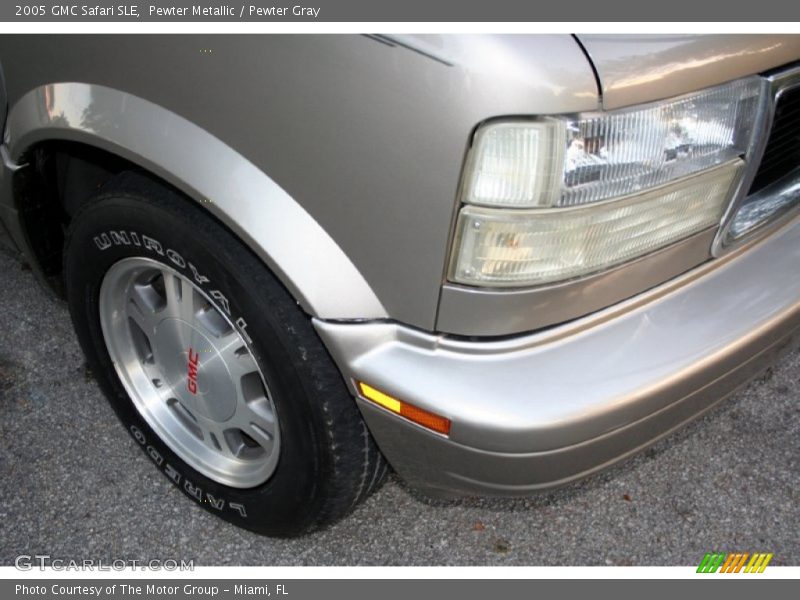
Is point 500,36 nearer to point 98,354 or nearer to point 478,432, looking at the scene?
point 478,432

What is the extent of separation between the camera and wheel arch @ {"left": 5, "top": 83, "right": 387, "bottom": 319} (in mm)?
1639

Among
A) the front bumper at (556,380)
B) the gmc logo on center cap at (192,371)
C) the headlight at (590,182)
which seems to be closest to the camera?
the headlight at (590,182)

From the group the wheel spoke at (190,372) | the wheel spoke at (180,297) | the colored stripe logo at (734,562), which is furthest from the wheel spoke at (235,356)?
the colored stripe logo at (734,562)

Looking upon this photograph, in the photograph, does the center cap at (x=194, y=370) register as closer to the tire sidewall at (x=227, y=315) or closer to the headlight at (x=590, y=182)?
the tire sidewall at (x=227, y=315)

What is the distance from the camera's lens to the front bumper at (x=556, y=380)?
5.25ft

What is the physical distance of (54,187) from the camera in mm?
2314

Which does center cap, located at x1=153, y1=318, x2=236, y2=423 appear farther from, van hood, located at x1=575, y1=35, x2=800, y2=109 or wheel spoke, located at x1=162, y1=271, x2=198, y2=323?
van hood, located at x1=575, y1=35, x2=800, y2=109

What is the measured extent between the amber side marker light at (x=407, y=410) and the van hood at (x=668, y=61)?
658 millimetres

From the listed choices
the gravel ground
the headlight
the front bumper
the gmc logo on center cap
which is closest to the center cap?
the gmc logo on center cap

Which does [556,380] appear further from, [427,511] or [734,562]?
[734,562]

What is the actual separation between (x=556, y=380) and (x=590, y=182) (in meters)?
0.38

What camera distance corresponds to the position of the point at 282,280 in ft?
5.49

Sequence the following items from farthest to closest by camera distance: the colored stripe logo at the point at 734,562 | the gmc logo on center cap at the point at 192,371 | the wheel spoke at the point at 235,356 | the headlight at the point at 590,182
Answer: the colored stripe logo at the point at 734,562 → the gmc logo on center cap at the point at 192,371 → the wheel spoke at the point at 235,356 → the headlight at the point at 590,182

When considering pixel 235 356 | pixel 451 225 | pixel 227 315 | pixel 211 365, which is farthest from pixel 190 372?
pixel 451 225
